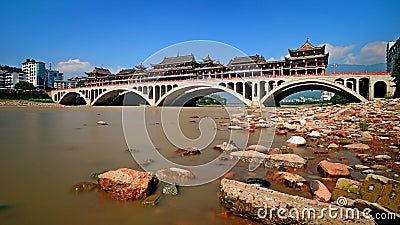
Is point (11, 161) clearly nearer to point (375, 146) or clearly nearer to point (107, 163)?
point (107, 163)

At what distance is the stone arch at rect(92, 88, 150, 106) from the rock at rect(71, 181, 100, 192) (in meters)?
51.7

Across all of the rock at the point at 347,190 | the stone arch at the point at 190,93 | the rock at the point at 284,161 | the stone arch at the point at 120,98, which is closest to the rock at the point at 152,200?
the rock at the point at 347,190

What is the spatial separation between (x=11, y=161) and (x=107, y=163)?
9.21 ft

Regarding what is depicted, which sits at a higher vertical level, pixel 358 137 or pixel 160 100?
pixel 160 100

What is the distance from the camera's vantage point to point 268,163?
629 cm

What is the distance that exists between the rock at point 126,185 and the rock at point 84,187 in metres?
0.27

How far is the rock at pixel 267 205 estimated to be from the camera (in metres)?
3.00

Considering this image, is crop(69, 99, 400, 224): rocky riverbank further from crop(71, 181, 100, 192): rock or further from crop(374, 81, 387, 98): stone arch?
crop(374, 81, 387, 98): stone arch

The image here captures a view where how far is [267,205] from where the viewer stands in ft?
10.7

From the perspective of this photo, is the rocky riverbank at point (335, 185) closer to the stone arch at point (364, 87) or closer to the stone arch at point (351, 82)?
the stone arch at point (351, 82)

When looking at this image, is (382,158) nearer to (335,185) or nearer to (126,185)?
(335,185)

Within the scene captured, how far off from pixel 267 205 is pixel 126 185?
8.21ft

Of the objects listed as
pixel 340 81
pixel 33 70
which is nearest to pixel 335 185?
pixel 340 81

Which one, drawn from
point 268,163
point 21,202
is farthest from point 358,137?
point 21,202
